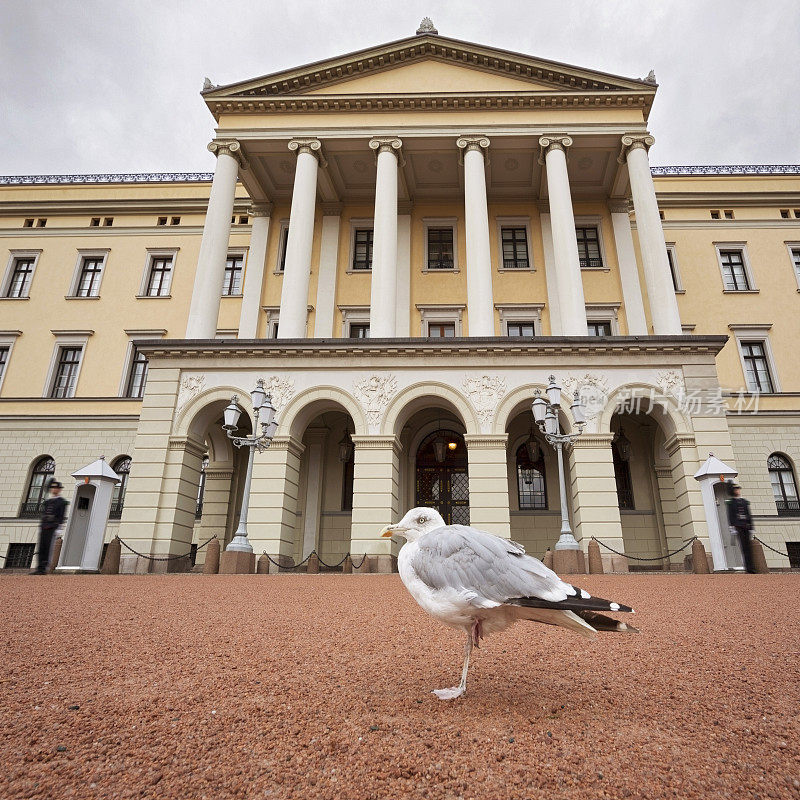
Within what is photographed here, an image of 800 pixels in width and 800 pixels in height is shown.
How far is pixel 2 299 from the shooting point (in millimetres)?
28766

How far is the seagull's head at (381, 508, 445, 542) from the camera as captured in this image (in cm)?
307

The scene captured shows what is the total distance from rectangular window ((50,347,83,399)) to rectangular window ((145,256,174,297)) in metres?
4.72

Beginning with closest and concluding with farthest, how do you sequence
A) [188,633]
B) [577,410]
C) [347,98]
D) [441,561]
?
[441,561]
[188,633]
[577,410]
[347,98]

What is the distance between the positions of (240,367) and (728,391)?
2203 cm

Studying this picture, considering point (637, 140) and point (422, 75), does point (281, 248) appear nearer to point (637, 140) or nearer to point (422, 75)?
point (422, 75)

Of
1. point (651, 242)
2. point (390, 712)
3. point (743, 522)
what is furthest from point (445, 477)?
point (390, 712)

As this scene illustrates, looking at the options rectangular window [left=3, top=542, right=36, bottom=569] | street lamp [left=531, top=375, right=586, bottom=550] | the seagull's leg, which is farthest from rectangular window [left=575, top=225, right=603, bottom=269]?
rectangular window [left=3, top=542, right=36, bottom=569]

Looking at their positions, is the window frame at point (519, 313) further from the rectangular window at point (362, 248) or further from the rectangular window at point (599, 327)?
the rectangular window at point (362, 248)

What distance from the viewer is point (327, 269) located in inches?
944

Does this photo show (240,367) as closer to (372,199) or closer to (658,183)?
(372,199)

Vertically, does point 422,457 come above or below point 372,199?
below

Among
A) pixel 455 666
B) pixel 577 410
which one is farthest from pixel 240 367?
pixel 455 666

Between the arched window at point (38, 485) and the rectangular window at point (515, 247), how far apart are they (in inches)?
937

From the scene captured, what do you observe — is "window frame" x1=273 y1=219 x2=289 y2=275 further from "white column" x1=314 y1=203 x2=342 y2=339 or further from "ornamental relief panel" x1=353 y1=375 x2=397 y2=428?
"ornamental relief panel" x1=353 y1=375 x2=397 y2=428
